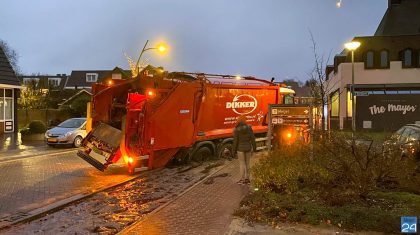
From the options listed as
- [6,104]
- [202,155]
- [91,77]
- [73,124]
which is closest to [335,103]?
[73,124]

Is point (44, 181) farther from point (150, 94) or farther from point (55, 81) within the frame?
point (55, 81)

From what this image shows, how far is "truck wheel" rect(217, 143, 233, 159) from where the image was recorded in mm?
16609

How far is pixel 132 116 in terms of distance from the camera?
1298 centimetres

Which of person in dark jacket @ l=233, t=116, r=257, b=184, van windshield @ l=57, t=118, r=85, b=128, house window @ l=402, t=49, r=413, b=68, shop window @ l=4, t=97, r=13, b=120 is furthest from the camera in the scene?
house window @ l=402, t=49, r=413, b=68

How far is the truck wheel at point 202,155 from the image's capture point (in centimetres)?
1554

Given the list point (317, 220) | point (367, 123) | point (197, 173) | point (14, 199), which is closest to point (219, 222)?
point (317, 220)

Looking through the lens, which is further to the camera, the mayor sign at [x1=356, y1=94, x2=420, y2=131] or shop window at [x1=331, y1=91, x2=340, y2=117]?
shop window at [x1=331, y1=91, x2=340, y2=117]

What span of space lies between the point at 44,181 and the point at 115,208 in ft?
12.4

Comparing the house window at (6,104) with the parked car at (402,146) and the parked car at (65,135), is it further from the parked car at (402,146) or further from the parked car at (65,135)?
the parked car at (402,146)

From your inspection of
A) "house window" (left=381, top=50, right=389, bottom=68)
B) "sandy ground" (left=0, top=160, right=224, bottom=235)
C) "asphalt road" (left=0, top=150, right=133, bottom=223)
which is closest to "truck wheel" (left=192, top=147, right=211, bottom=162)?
"sandy ground" (left=0, top=160, right=224, bottom=235)

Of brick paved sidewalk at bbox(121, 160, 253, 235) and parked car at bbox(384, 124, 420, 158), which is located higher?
parked car at bbox(384, 124, 420, 158)

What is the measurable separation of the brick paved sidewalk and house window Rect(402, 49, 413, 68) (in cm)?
3083

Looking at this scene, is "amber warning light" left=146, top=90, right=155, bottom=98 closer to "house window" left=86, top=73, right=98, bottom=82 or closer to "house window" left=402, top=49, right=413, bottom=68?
"house window" left=402, top=49, right=413, bottom=68

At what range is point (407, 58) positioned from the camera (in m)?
37.9
